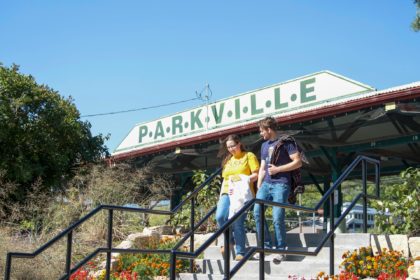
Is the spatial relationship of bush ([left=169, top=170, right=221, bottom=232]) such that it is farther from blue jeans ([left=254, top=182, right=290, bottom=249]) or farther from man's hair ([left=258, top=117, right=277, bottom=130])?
man's hair ([left=258, top=117, right=277, bottom=130])

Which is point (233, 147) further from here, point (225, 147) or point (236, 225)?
point (236, 225)

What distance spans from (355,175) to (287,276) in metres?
12.5

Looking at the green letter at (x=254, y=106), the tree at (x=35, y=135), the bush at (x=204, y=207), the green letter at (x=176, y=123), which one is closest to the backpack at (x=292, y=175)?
the bush at (x=204, y=207)

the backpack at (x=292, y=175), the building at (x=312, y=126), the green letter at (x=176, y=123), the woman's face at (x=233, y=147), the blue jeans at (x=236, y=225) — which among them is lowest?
the blue jeans at (x=236, y=225)

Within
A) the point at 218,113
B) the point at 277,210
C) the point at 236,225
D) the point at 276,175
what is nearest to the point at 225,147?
the point at 276,175

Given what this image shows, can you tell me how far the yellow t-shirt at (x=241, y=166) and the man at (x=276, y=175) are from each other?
0.18 m

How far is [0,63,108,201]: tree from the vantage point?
12875 mm

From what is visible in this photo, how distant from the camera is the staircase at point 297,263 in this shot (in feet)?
18.4

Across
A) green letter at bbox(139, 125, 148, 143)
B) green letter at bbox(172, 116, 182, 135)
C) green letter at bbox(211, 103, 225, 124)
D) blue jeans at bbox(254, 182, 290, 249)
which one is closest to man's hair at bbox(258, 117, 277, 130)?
blue jeans at bbox(254, 182, 290, 249)

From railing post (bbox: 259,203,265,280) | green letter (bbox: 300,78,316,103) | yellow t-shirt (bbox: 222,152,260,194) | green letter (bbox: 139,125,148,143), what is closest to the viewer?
railing post (bbox: 259,203,265,280)

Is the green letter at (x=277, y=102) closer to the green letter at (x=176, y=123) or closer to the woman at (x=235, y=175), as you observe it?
the green letter at (x=176, y=123)

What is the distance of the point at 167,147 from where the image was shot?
1436 cm

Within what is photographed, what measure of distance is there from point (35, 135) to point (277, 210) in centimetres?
919

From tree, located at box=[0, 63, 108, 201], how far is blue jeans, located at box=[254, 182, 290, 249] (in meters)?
7.80
